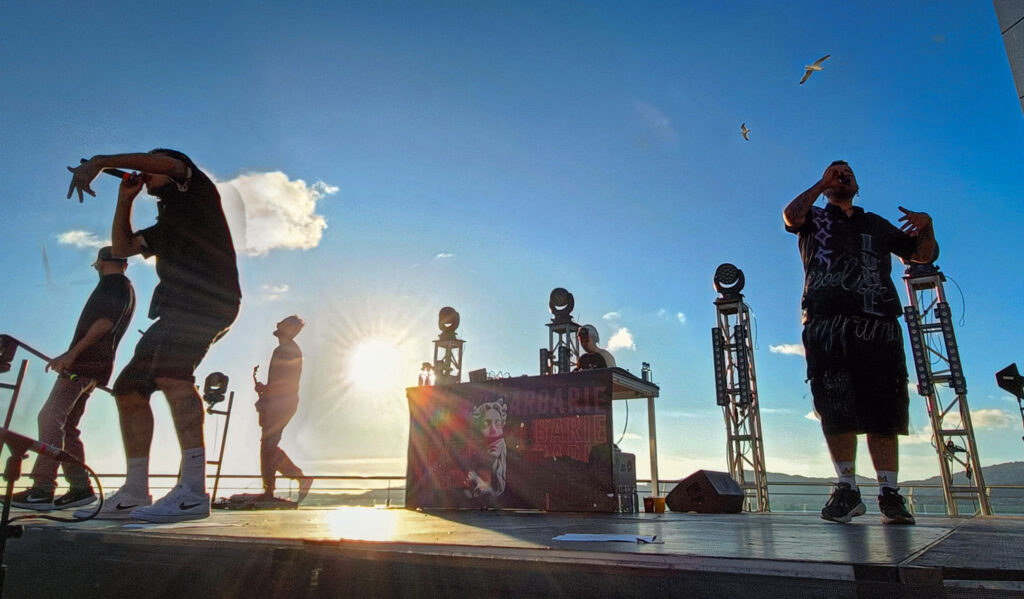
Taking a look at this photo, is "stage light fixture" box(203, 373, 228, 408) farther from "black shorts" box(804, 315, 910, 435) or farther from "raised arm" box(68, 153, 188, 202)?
"black shorts" box(804, 315, 910, 435)

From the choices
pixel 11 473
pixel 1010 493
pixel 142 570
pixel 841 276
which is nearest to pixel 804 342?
pixel 841 276

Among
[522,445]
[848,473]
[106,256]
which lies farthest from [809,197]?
[522,445]

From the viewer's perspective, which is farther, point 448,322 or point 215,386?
point 448,322

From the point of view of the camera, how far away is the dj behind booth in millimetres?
7492

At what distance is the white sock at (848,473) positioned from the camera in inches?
106

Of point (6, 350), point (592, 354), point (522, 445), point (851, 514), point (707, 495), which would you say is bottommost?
point (707, 495)

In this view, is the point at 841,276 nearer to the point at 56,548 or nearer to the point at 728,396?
the point at 56,548

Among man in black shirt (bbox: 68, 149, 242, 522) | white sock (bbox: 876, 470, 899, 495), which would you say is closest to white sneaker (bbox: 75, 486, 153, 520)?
man in black shirt (bbox: 68, 149, 242, 522)

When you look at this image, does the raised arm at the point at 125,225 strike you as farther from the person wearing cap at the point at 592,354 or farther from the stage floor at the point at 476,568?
the person wearing cap at the point at 592,354

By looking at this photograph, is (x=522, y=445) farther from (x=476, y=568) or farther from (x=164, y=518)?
(x=476, y=568)

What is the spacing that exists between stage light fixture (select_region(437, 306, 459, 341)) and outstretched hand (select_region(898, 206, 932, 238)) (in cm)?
1348

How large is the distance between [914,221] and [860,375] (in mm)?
844

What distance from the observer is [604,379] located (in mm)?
7727

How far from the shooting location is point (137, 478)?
111 inches
